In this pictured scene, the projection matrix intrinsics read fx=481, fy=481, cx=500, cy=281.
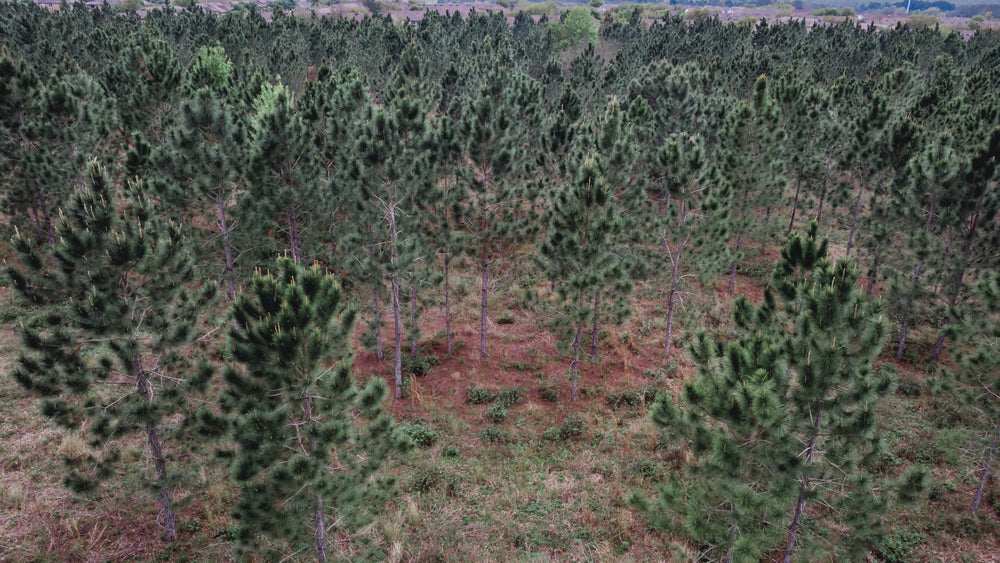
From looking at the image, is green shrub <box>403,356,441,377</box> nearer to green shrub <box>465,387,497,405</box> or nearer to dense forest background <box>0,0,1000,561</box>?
dense forest background <box>0,0,1000,561</box>

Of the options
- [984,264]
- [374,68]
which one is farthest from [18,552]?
[374,68]

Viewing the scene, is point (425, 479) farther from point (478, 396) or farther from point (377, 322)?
point (377, 322)

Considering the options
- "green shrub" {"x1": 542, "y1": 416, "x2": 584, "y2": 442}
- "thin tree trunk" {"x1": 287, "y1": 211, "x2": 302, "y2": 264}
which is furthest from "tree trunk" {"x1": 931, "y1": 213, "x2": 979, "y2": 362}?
"thin tree trunk" {"x1": 287, "y1": 211, "x2": 302, "y2": 264}

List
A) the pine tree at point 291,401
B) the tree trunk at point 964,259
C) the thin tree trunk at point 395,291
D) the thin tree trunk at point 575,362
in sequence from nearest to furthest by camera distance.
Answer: the pine tree at point 291,401, the tree trunk at point 964,259, the thin tree trunk at point 395,291, the thin tree trunk at point 575,362

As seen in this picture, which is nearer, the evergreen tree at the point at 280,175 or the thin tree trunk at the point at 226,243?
the evergreen tree at the point at 280,175

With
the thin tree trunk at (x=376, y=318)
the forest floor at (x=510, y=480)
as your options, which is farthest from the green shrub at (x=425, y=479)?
the thin tree trunk at (x=376, y=318)

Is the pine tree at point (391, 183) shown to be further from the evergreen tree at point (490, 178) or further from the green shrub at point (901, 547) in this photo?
the green shrub at point (901, 547)
